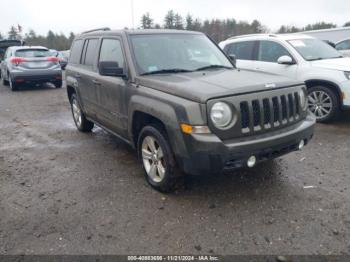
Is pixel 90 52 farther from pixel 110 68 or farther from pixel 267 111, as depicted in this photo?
pixel 267 111

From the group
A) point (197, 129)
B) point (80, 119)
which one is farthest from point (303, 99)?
point (80, 119)

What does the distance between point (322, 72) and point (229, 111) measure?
13.2 feet

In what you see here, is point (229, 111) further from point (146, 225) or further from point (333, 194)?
point (333, 194)

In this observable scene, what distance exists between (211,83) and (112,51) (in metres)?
1.83

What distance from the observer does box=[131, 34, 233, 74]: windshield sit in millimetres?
4074

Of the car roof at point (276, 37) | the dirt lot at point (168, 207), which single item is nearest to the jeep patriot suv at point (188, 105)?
the dirt lot at point (168, 207)

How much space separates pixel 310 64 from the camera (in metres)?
6.45

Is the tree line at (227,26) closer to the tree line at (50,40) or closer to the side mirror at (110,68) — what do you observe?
the tree line at (50,40)

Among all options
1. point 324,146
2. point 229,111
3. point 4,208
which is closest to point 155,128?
point 229,111

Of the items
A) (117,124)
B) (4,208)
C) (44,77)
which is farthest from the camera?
(44,77)

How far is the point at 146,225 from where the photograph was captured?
3.16 m

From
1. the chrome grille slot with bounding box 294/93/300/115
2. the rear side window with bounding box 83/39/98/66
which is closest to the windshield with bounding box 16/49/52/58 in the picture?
the rear side window with bounding box 83/39/98/66

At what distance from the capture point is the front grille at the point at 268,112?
3166mm

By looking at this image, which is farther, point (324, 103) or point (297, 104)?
point (324, 103)
